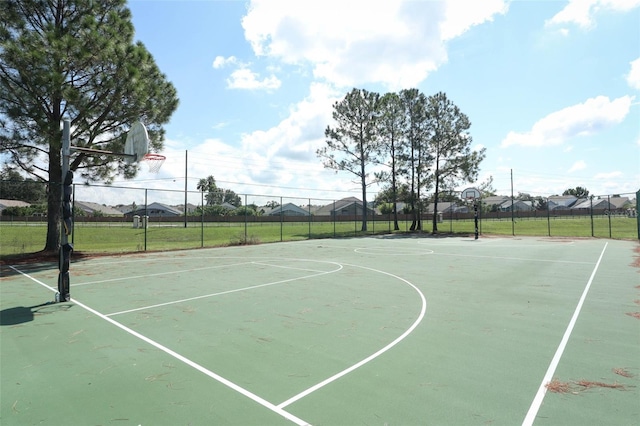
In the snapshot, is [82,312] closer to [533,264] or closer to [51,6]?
[533,264]

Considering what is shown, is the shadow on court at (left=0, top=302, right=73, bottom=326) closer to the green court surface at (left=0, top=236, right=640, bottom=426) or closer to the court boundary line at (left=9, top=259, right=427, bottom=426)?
the green court surface at (left=0, top=236, right=640, bottom=426)

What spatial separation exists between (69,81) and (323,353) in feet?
50.7

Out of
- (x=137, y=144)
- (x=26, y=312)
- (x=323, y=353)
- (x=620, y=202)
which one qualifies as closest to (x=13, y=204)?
(x=137, y=144)

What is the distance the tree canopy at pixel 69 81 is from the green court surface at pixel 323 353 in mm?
8228

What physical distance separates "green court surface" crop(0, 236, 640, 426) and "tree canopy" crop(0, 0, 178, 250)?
8228mm

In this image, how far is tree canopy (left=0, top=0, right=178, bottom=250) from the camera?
1265 cm

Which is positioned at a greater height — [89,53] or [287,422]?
[89,53]

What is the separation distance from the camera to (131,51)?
1423cm

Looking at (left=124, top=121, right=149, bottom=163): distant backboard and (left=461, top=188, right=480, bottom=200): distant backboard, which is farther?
(left=461, top=188, right=480, bottom=200): distant backboard

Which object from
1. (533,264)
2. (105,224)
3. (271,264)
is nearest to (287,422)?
(271,264)

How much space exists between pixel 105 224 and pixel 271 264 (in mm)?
31797

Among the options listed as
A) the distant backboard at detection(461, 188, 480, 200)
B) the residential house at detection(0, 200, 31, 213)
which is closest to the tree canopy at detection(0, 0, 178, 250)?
the residential house at detection(0, 200, 31, 213)

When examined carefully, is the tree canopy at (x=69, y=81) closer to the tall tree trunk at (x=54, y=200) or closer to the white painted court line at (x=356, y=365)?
the tall tree trunk at (x=54, y=200)

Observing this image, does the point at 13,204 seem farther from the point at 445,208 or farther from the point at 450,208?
the point at 445,208
